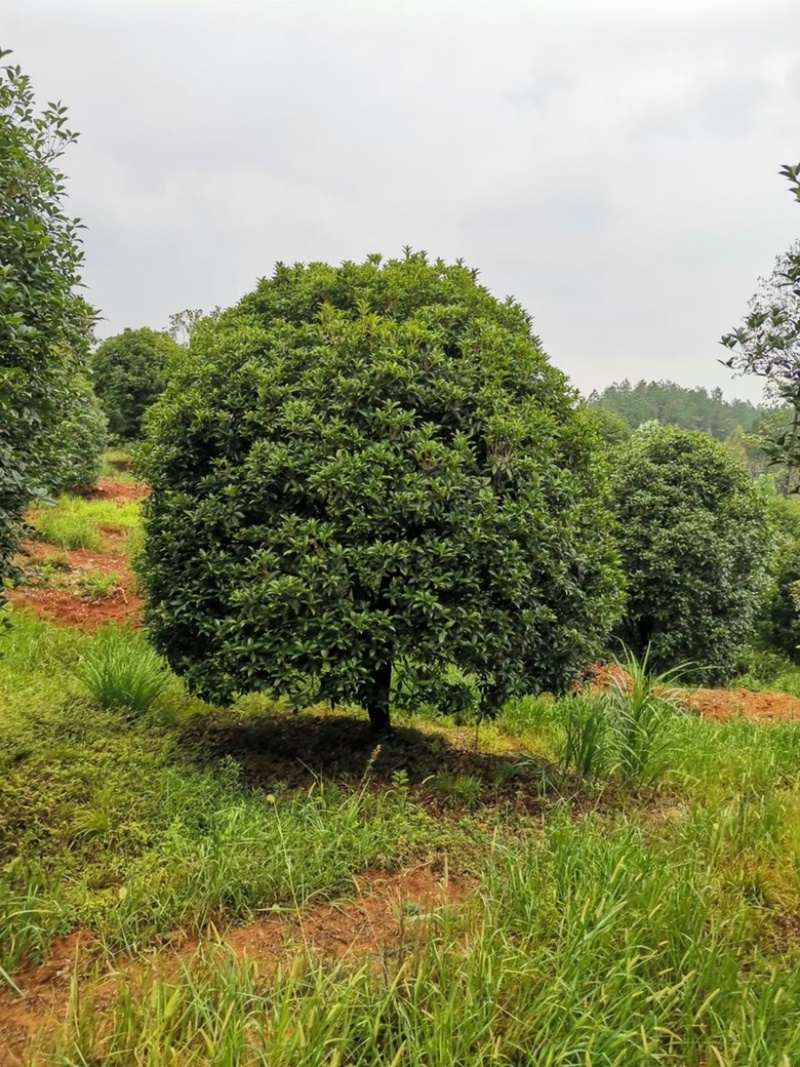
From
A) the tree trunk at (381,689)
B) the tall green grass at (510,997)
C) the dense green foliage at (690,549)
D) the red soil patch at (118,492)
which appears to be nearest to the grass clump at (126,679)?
the tree trunk at (381,689)

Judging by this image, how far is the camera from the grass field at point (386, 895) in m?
1.98

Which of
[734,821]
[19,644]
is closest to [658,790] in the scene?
[734,821]

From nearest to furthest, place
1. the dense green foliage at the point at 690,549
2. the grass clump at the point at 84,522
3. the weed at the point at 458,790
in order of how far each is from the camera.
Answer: the weed at the point at 458,790 < the grass clump at the point at 84,522 < the dense green foliage at the point at 690,549

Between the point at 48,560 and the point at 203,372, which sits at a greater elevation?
the point at 203,372

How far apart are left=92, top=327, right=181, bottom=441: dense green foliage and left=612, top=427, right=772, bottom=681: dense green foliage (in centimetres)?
1596

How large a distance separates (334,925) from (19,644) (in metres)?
4.36

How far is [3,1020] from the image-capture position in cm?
211

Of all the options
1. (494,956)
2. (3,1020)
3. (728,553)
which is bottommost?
(3,1020)

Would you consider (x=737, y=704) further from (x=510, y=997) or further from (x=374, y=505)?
(x=510, y=997)

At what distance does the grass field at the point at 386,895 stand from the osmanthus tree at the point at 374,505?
1.85 feet

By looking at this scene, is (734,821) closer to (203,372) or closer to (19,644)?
(203,372)

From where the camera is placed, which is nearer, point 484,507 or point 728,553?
point 484,507

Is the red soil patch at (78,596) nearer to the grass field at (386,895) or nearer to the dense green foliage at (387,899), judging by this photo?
the grass field at (386,895)

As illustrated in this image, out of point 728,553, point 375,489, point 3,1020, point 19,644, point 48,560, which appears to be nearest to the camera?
point 3,1020
